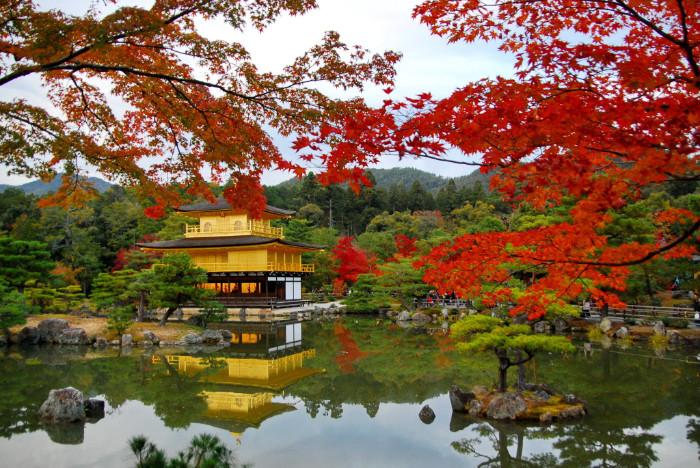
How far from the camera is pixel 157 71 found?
14.5ft

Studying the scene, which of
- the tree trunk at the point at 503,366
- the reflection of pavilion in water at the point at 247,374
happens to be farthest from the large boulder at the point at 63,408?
the tree trunk at the point at 503,366

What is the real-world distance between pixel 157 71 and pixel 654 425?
24.6 feet

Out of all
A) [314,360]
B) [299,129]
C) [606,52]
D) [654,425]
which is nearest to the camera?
[606,52]

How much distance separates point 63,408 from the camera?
6.82 metres

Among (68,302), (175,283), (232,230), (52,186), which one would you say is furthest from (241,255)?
(52,186)

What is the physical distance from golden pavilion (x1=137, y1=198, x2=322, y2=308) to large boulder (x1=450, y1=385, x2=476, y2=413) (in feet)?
54.7

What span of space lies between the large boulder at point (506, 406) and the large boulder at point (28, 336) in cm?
1361

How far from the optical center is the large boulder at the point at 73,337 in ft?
46.0

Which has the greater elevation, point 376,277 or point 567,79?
point 567,79

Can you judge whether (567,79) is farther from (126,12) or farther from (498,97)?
(126,12)

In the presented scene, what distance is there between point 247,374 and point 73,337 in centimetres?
728

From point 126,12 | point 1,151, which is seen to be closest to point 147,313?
point 1,151

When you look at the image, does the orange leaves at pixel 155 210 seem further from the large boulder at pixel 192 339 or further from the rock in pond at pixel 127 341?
the rock in pond at pixel 127 341

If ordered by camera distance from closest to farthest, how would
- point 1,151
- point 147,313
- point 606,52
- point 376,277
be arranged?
point 606,52, point 1,151, point 147,313, point 376,277
